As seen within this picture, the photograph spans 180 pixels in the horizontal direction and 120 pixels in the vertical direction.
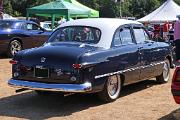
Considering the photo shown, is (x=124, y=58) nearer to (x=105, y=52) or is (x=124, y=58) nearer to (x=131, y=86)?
(x=105, y=52)

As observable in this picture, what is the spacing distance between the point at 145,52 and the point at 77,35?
65.1 inches

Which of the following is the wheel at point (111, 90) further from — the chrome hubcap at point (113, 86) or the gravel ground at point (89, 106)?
the gravel ground at point (89, 106)

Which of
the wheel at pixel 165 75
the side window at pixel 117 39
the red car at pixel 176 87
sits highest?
the side window at pixel 117 39

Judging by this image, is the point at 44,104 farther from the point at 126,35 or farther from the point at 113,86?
the point at 126,35

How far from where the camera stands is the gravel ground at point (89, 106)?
7.52 metres

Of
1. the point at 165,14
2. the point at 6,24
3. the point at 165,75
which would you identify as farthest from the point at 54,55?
the point at 165,14

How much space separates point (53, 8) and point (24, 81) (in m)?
14.3

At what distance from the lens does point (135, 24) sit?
32.6 feet

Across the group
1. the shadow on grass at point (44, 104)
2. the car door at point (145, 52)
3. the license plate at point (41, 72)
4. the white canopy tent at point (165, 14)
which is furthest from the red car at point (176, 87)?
the white canopy tent at point (165, 14)

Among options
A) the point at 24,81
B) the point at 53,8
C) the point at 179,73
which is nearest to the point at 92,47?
the point at 24,81

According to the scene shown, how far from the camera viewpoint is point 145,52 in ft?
31.9

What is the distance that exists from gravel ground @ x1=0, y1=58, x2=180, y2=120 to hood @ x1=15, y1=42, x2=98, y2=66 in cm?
84

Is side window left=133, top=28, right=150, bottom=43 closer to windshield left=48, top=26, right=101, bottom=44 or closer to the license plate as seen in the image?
windshield left=48, top=26, right=101, bottom=44

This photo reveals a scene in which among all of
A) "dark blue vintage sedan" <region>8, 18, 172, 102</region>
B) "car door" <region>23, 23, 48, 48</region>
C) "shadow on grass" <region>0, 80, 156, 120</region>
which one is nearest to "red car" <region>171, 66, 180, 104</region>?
"dark blue vintage sedan" <region>8, 18, 172, 102</region>
